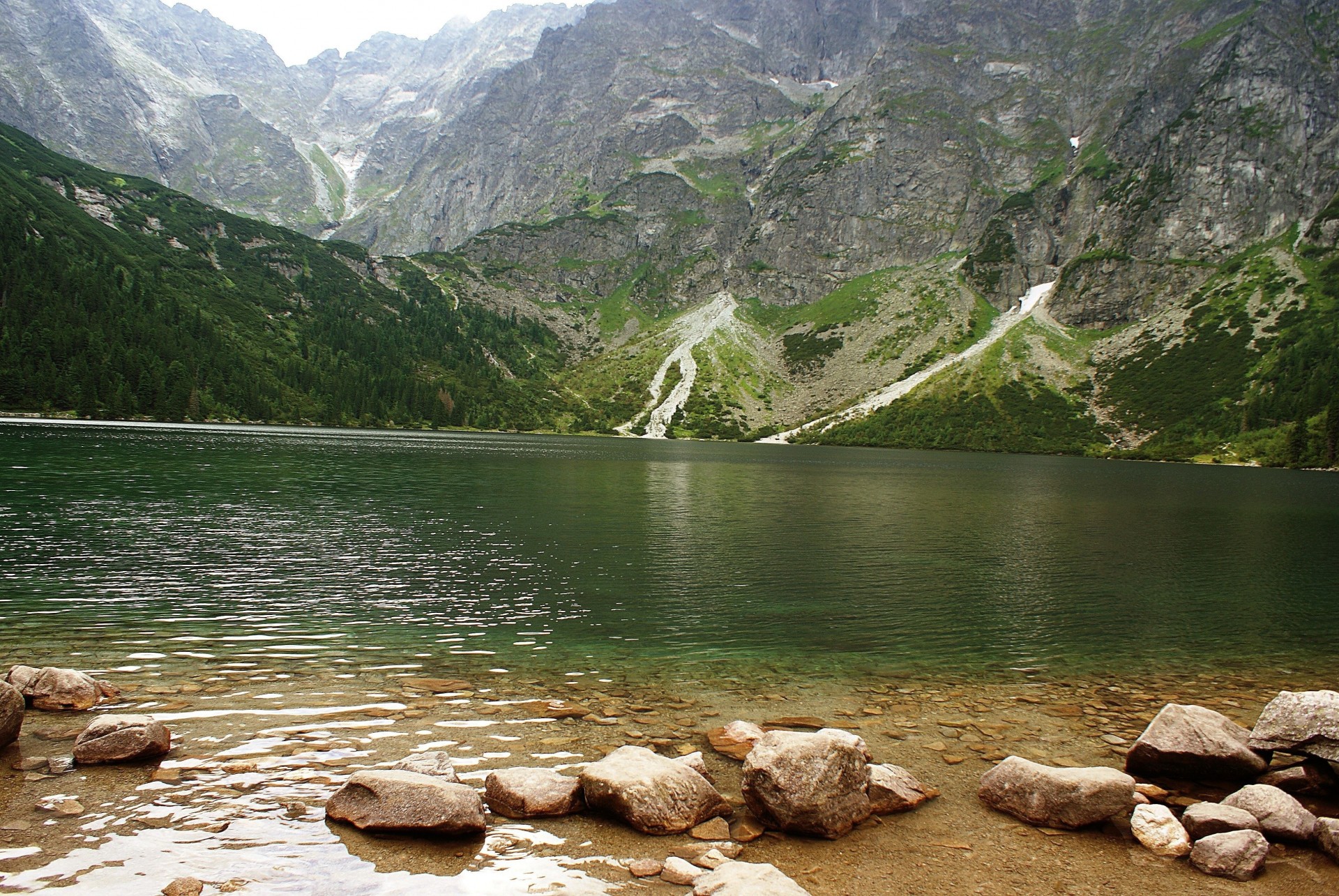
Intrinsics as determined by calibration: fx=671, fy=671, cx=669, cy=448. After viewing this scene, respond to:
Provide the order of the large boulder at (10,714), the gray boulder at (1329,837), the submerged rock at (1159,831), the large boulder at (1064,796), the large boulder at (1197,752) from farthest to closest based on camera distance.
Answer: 1. the large boulder at (1197,752)
2. the large boulder at (10,714)
3. the large boulder at (1064,796)
4. the submerged rock at (1159,831)
5. the gray boulder at (1329,837)

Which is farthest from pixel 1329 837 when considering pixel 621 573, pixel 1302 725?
pixel 621 573

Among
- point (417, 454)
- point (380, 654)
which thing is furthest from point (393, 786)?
point (417, 454)

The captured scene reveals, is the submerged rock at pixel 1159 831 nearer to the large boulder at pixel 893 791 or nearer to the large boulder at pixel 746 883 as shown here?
the large boulder at pixel 893 791

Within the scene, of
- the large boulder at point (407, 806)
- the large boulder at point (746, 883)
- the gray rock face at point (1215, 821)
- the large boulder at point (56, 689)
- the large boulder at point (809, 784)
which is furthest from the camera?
the large boulder at point (56, 689)

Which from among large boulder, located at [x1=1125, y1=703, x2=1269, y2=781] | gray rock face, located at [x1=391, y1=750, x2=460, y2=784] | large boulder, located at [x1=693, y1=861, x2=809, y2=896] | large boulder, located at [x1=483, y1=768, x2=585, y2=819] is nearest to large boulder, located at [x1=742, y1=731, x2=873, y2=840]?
large boulder, located at [x1=693, y1=861, x2=809, y2=896]

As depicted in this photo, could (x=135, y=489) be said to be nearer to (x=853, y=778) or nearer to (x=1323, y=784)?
(x=853, y=778)

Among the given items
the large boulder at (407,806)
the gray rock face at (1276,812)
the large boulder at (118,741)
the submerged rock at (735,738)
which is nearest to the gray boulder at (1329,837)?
the gray rock face at (1276,812)

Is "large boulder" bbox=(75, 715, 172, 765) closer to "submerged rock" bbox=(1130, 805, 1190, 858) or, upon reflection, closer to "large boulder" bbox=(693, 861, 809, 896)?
"large boulder" bbox=(693, 861, 809, 896)

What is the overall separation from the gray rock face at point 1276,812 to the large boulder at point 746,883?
8272 mm

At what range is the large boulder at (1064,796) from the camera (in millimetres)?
11273

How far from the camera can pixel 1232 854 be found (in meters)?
10.0

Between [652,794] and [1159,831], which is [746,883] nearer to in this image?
[652,794]

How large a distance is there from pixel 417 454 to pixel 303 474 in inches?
1500

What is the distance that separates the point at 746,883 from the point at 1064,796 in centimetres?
654
